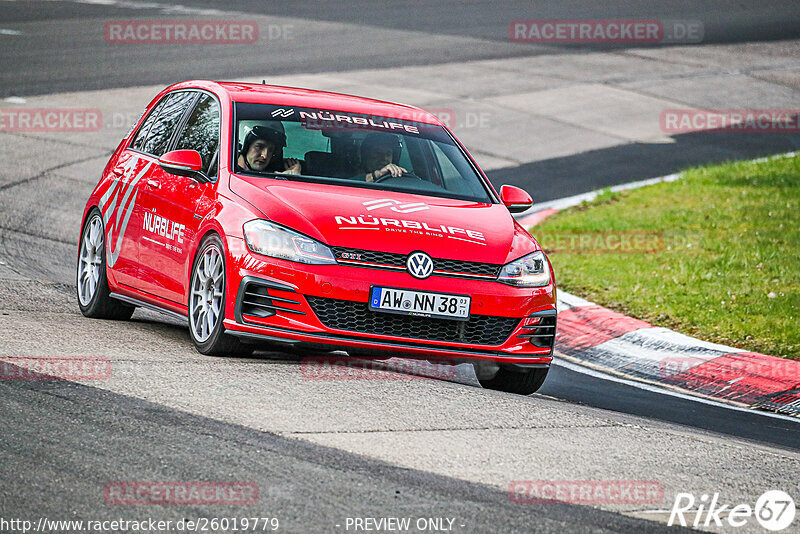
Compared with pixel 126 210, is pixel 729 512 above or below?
below

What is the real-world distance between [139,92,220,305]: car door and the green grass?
4050 millimetres

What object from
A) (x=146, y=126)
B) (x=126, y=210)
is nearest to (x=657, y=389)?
(x=126, y=210)

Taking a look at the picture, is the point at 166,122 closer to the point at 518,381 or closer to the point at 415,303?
the point at 415,303

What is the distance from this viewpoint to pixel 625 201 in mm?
15281

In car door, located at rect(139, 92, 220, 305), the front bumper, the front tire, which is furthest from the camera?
car door, located at rect(139, 92, 220, 305)

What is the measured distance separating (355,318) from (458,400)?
0.78 metres

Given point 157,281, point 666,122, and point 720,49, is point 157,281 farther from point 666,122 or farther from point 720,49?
point 720,49

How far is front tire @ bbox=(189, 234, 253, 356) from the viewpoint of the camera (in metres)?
7.36

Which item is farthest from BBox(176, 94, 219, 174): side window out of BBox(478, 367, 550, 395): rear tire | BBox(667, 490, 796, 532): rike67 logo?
BBox(667, 490, 796, 532): rike67 logo

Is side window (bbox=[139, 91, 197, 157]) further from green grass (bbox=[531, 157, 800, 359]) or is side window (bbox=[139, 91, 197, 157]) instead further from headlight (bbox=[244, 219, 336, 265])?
green grass (bbox=[531, 157, 800, 359])

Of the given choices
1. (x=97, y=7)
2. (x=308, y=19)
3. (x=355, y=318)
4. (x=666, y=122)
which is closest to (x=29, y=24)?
(x=97, y=7)

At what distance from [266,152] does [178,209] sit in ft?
2.19

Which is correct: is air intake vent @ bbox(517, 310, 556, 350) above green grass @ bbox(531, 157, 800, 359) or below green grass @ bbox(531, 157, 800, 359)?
above

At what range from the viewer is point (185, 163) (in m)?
7.94
